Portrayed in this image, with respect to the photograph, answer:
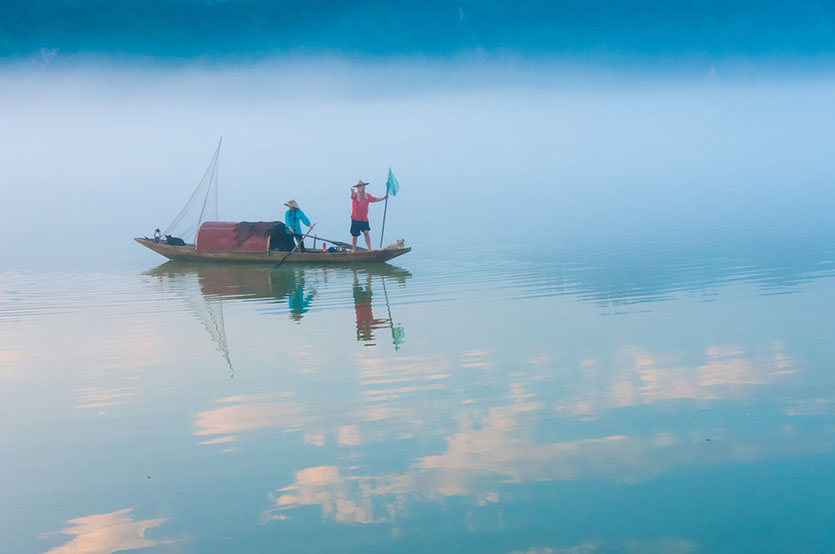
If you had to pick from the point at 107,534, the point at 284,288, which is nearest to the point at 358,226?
the point at 284,288

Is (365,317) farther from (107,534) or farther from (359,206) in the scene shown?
(107,534)

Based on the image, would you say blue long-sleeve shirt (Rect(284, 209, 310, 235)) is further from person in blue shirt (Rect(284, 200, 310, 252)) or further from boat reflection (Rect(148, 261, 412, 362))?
boat reflection (Rect(148, 261, 412, 362))

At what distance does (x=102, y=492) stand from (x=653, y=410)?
6.04 metres

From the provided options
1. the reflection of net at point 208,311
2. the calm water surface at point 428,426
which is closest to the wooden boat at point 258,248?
the reflection of net at point 208,311

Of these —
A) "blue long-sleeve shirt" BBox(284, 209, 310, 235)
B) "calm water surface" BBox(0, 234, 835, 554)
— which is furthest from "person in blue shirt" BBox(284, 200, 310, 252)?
"calm water surface" BBox(0, 234, 835, 554)

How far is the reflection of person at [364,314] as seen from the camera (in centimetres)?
1508

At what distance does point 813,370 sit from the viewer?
444 inches

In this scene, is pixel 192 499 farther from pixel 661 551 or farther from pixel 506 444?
pixel 661 551

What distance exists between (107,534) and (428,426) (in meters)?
3.64

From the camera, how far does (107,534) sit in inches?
280

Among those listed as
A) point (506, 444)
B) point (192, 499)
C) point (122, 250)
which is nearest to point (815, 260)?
point (506, 444)

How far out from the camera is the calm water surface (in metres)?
7.05

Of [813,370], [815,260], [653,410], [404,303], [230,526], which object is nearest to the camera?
[230,526]

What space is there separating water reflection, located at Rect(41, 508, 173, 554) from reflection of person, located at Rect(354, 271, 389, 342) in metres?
7.37
